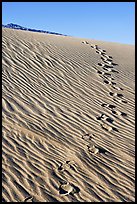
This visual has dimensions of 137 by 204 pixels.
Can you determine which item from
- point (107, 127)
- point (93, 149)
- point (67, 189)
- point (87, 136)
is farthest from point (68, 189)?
point (107, 127)

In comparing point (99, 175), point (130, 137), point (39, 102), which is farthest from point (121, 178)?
point (39, 102)

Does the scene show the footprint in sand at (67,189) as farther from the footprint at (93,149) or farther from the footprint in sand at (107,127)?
the footprint in sand at (107,127)

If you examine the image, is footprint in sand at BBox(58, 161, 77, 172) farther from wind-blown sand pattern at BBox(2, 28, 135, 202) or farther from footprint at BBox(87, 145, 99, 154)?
footprint at BBox(87, 145, 99, 154)

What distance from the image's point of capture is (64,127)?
24.6 feet

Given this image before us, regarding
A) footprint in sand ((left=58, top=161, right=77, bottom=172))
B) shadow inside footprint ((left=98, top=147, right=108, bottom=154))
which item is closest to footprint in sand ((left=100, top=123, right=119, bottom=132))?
shadow inside footprint ((left=98, top=147, right=108, bottom=154))

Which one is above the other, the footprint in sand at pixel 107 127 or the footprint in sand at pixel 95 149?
the footprint in sand at pixel 107 127

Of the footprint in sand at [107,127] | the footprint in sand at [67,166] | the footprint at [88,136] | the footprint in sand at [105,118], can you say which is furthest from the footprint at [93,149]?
the footprint in sand at [105,118]

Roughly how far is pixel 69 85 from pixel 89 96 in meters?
0.81

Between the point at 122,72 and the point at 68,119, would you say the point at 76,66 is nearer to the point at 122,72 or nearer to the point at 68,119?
the point at 122,72

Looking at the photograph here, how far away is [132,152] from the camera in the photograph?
6.96 meters

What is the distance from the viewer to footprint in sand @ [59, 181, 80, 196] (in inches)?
216

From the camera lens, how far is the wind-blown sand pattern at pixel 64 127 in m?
5.65

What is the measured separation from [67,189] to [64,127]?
214cm

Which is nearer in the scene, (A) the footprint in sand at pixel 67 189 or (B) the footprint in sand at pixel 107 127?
(A) the footprint in sand at pixel 67 189
